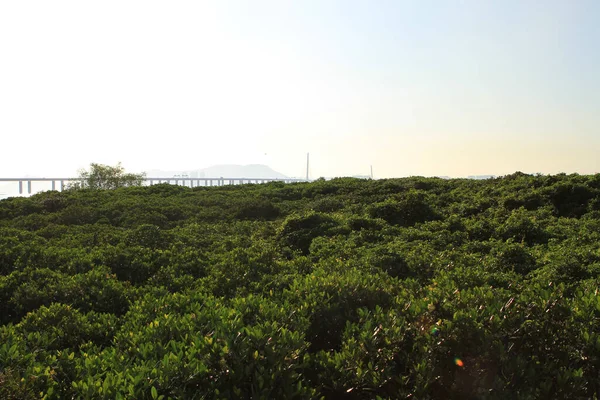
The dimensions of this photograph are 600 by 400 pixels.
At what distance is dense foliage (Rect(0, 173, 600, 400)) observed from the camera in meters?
2.41

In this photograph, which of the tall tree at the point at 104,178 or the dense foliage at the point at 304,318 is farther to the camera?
the tall tree at the point at 104,178

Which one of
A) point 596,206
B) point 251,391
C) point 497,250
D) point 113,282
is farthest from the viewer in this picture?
point 596,206

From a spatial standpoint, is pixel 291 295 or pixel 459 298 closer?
pixel 459 298

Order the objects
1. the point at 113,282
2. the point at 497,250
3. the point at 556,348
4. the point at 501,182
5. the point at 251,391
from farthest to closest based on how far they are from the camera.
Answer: the point at 501,182 → the point at 497,250 → the point at 113,282 → the point at 556,348 → the point at 251,391

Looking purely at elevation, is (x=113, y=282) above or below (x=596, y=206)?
below

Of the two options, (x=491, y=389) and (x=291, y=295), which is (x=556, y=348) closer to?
(x=491, y=389)

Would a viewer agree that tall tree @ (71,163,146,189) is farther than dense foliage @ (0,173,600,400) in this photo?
Yes

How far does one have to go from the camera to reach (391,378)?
8.29ft

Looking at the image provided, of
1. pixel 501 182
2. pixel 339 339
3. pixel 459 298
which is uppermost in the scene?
pixel 501 182

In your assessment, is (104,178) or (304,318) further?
(104,178)

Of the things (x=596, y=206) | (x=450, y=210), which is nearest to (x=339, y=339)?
(x=450, y=210)

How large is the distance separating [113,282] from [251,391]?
3.15 m

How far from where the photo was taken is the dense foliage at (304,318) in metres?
2.41

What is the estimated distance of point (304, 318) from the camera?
10.2ft
